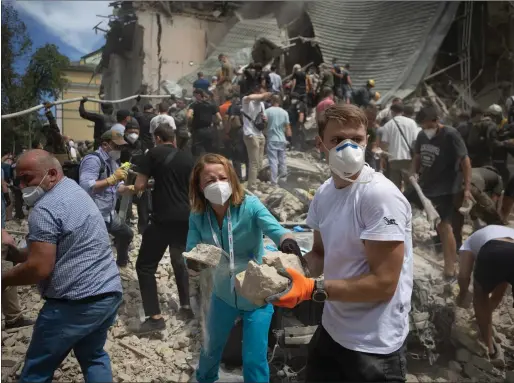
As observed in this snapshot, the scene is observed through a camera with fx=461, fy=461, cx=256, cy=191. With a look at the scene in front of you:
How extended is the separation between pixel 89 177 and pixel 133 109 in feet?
3.07

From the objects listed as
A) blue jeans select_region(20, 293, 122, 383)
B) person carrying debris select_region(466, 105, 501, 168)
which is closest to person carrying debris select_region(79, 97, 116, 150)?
blue jeans select_region(20, 293, 122, 383)

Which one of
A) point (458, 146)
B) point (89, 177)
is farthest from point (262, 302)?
point (458, 146)

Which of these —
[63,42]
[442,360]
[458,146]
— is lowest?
[442,360]

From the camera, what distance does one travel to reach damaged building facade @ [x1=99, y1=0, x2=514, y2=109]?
9258 mm

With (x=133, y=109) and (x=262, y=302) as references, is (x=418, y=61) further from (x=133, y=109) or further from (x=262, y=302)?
(x=262, y=302)

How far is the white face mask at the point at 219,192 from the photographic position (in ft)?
8.14

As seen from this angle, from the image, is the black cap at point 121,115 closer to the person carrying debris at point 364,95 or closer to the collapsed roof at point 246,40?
the collapsed roof at point 246,40

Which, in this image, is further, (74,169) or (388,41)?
(388,41)

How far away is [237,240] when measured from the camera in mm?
2514

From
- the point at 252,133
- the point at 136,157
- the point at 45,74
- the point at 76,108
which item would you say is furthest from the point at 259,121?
the point at 45,74

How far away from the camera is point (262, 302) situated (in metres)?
1.76

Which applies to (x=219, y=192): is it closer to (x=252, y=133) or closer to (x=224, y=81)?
(x=252, y=133)

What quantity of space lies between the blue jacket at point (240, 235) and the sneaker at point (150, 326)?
56.1 inches

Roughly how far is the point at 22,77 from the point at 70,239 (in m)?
1.56
